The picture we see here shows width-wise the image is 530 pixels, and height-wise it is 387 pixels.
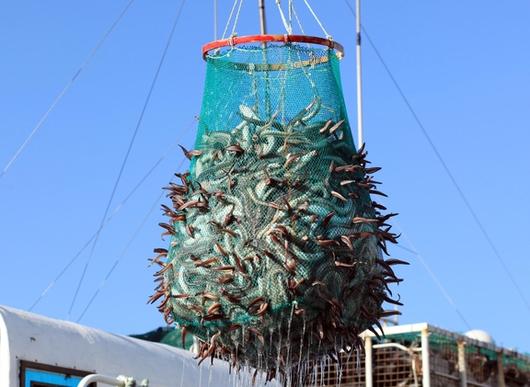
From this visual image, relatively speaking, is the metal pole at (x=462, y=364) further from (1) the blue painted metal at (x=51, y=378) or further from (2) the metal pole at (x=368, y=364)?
(1) the blue painted metal at (x=51, y=378)

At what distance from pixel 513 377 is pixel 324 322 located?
71.0ft

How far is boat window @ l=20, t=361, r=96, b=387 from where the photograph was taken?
11266 millimetres

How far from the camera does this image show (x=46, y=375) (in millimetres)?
11648

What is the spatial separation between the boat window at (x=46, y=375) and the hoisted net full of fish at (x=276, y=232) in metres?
3.75

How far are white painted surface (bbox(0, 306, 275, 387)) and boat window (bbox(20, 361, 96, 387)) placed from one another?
0.06 metres

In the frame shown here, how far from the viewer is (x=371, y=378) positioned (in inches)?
1020

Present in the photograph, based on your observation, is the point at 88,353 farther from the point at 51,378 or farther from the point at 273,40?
the point at 273,40

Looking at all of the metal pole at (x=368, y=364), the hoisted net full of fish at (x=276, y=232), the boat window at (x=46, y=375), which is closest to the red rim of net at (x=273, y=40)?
the hoisted net full of fish at (x=276, y=232)

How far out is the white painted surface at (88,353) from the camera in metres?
11.1

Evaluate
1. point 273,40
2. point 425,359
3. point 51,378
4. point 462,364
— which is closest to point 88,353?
point 51,378

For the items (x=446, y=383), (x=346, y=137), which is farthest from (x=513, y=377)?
(x=346, y=137)

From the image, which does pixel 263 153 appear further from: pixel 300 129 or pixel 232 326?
pixel 232 326

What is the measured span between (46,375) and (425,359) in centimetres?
1455

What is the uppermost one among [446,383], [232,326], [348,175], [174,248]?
[446,383]
